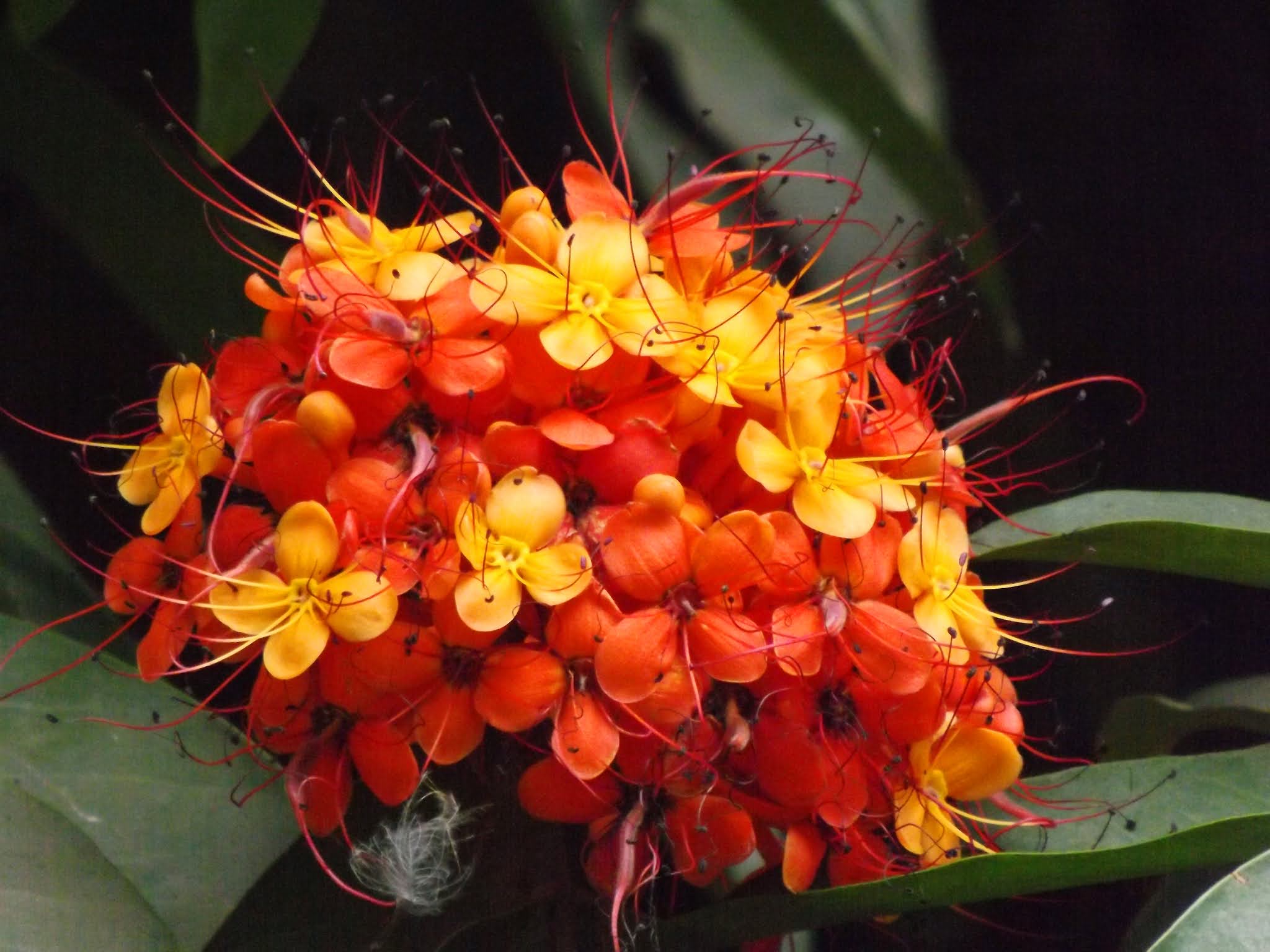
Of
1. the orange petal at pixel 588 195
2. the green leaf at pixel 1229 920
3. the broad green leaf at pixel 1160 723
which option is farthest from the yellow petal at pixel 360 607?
the broad green leaf at pixel 1160 723

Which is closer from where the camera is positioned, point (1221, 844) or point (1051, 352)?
point (1221, 844)

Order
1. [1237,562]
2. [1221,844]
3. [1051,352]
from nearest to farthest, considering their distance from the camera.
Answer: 1. [1221,844]
2. [1237,562]
3. [1051,352]

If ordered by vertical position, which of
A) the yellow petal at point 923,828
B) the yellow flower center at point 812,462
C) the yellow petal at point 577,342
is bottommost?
the yellow petal at point 923,828

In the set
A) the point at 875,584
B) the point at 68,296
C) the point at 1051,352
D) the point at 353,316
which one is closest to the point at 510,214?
the point at 353,316

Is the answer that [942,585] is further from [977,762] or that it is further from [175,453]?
[175,453]

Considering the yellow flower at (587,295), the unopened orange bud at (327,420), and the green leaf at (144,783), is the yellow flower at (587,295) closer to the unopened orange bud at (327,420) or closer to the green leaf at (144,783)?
the unopened orange bud at (327,420)

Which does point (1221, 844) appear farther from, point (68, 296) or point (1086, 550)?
point (68, 296)

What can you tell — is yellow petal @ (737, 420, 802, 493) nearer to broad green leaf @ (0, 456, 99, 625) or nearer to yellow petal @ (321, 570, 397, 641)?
yellow petal @ (321, 570, 397, 641)

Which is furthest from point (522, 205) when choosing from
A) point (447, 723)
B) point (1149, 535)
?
point (1149, 535)
